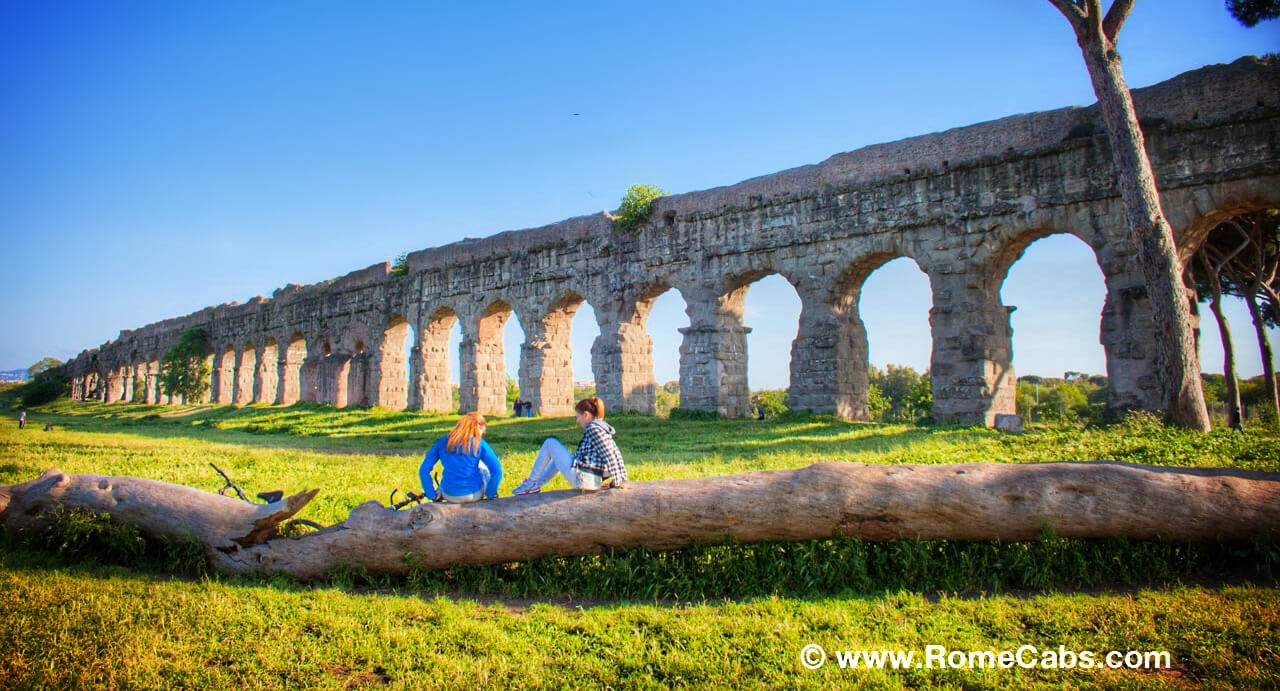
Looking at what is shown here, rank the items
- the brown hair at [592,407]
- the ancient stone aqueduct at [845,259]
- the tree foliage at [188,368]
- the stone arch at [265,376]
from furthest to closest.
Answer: the tree foliage at [188,368], the stone arch at [265,376], the ancient stone aqueduct at [845,259], the brown hair at [592,407]

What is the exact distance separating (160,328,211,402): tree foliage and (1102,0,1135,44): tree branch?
3501 centimetres

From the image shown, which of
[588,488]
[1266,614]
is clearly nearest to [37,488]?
[588,488]

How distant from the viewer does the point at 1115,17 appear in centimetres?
1118

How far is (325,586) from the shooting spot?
4984 millimetres

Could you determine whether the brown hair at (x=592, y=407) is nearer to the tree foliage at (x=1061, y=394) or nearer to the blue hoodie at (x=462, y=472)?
the blue hoodie at (x=462, y=472)

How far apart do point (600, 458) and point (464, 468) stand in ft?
3.48

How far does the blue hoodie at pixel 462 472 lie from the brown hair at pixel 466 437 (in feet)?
0.10

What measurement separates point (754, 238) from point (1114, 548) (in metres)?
12.4

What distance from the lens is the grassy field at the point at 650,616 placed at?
356 cm

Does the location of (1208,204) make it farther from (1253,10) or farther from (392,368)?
(392,368)

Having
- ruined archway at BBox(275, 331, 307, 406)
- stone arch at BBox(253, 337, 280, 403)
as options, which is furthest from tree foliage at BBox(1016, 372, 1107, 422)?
stone arch at BBox(253, 337, 280, 403)

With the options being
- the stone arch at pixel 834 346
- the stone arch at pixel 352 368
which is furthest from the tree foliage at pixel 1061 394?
the stone arch at pixel 352 368

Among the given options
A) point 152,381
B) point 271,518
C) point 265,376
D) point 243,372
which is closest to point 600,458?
point 271,518

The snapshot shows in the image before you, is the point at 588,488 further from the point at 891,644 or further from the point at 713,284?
the point at 713,284
